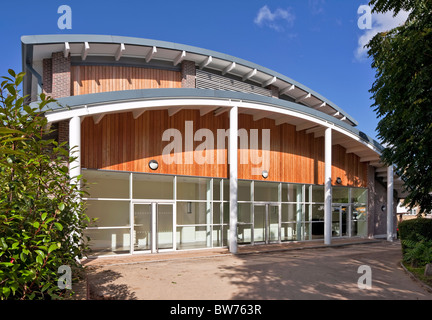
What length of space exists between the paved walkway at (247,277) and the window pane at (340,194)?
7.15 meters

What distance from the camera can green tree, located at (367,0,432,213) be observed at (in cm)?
898

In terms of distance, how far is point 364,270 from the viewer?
10.7 m

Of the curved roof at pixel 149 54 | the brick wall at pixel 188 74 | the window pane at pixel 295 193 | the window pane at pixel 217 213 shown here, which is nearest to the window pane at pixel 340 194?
the window pane at pixel 295 193

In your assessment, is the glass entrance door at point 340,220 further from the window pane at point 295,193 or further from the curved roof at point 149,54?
the curved roof at point 149,54

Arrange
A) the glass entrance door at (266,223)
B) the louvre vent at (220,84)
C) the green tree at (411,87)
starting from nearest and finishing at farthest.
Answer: the green tree at (411,87), the glass entrance door at (266,223), the louvre vent at (220,84)

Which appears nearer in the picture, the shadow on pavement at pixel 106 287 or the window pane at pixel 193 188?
the shadow on pavement at pixel 106 287

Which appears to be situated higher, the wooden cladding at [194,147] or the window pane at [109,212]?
the wooden cladding at [194,147]

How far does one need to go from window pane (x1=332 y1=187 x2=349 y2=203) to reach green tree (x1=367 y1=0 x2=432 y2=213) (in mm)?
7775

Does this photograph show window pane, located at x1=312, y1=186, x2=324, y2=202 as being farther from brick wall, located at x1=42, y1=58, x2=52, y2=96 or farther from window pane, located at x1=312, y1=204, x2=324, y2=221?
brick wall, located at x1=42, y1=58, x2=52, y2=96

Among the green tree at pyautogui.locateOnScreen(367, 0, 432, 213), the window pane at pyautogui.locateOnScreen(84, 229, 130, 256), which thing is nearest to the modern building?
the window pane at pyautogui.locateOnScreen(84, 229, 130, 256)

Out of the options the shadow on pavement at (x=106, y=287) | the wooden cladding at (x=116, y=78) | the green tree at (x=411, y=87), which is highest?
the wooden cladding at (x=116, y=78)

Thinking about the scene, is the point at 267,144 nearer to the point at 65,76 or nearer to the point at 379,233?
the point at 65,76

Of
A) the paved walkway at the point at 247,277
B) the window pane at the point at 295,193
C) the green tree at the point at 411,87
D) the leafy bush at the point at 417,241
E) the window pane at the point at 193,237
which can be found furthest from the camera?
the window pane at the point at 295,193

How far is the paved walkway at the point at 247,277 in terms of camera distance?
7.70 meters
